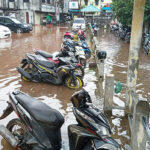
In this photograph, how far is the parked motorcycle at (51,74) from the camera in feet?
19.1

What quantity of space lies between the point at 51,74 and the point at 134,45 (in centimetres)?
285

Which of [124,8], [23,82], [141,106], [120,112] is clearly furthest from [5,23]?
[141,106]

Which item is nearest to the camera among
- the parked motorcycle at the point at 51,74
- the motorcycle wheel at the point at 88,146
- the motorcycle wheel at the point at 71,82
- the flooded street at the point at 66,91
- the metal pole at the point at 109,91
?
the motorcycle wheel at the point at 88,146

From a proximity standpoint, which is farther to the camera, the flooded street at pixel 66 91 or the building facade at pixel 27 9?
the building facade at pixel 27 9

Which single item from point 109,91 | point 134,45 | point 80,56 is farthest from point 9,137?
point 80,56

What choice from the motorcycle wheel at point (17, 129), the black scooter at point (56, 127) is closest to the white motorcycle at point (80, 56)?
the motorcycle wheel at point (17, 129)

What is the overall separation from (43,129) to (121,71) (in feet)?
18.3

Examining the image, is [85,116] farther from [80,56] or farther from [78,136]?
[80,56]

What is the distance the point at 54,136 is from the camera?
9.19ft

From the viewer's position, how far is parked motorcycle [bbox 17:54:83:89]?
5812 millimetres

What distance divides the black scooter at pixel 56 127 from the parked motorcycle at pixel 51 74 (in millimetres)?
2785

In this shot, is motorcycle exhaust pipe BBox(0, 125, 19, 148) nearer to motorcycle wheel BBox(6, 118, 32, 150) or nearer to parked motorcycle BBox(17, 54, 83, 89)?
motorcycle wheel BBox(6, 118, 32, 150)

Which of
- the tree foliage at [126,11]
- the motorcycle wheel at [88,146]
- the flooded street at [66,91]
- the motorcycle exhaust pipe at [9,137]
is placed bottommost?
the flooded street at [66,91]

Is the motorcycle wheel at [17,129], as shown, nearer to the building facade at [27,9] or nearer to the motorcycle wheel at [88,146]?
the motorcycle wheel at [88,146]
